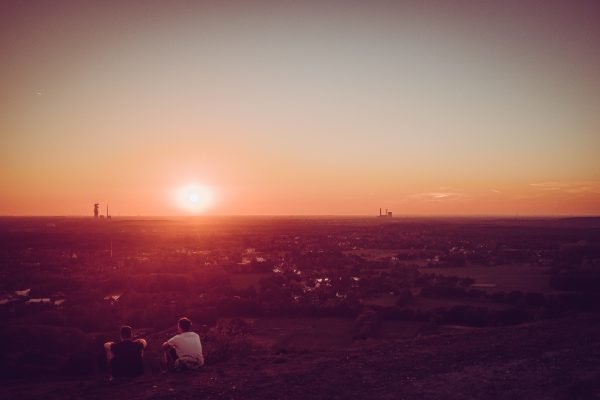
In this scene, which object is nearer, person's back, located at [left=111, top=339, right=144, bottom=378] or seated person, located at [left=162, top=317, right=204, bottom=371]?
person's back, located at [left=111, top=339, right=144, bottom=378]

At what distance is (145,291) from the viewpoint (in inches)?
1158

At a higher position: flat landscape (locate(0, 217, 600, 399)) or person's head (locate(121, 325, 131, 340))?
person's head (locate(121, 325, 131, 340))

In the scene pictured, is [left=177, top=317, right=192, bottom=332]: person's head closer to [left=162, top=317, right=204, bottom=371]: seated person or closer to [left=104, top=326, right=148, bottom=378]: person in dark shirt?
[left=162, top=317, right=204, bottom=371]: seated person

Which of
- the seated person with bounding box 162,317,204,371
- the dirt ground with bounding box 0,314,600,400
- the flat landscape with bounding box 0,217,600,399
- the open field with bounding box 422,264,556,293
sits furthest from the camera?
the open field with bounding box 422,264,556,293

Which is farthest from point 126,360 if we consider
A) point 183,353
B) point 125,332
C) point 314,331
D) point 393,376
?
point 314,331

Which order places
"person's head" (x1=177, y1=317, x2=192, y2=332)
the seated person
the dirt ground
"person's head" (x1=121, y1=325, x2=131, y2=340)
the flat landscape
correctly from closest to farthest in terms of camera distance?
the dirt ground
the flat landscape
the seated person
"person's head" (x1=121, y1=325, x2=131, y2=340)
"person's head" (x1=177, y1=317, x2=192, y2=332)

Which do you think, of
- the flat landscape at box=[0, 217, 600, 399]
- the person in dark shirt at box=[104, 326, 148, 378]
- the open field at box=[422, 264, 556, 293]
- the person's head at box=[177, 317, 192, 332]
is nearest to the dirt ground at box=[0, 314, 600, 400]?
the flat landscape at box=[0, 217, 600, 399]

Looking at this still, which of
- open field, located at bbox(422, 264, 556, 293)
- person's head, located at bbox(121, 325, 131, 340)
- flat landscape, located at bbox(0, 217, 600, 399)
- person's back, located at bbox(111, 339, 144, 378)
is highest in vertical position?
person's head, located at bbox(121, 325, 131, 340)

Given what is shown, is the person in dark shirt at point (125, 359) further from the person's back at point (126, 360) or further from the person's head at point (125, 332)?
the person's head at point (125, 332)

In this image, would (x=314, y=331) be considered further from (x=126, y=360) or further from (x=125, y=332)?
(x=126, y=360)

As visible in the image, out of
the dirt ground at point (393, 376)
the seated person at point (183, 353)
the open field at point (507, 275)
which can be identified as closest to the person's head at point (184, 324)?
the seated person at point (183, 353)

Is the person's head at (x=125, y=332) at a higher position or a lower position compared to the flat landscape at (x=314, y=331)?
higher

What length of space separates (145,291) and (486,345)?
22136 mm

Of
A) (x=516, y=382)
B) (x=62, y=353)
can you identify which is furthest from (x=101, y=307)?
(x=516, y=382)
